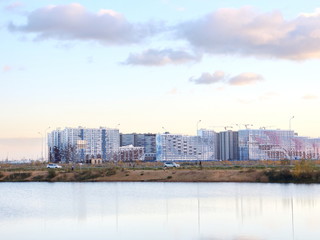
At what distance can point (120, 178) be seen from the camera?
98.0 m

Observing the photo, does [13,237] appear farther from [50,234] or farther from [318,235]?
[318,235]

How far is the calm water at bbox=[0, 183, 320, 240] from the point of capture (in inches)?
1407

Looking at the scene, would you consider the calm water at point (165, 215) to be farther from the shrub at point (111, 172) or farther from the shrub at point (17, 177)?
the shrub at point (17, 177)

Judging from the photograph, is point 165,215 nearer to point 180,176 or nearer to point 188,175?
point 180,176

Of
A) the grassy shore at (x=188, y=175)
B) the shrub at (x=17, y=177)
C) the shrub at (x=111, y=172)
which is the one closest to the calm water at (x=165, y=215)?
the grassy shore at (x=188, y=175)

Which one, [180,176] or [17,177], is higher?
[180,176]

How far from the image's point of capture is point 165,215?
1785 inches

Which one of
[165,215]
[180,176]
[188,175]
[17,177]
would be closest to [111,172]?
[180,176]

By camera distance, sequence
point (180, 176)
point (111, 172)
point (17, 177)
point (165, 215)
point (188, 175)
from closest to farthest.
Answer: point (165, 215) → point (180, 176) → point (188, 175) → point (111, 172) → point (17, 177)

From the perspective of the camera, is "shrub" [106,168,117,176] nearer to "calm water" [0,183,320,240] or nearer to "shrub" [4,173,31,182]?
"shrub" [4,173,31,182]

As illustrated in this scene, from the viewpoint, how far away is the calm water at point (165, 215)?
35750 mm

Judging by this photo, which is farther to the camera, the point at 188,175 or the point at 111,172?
the point at 111,172

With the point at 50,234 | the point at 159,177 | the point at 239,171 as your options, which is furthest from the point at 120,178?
the point at 50,234

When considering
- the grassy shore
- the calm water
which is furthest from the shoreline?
the calm water
